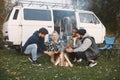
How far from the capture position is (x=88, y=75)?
1038cm

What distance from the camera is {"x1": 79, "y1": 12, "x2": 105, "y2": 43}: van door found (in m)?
18.8

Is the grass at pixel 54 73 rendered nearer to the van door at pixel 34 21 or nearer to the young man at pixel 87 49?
the young man at pixel 87 49


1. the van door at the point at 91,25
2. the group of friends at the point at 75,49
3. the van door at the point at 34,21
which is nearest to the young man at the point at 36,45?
the group of friends at the point at 75,49

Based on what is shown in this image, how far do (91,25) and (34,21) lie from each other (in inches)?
108

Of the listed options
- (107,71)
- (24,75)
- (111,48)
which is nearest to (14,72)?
(24,75)

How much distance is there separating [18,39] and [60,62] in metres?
5.28

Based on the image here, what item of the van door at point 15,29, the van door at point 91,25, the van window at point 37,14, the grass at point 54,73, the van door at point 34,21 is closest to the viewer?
the grass at point 54,73

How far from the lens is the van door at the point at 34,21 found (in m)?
17.5

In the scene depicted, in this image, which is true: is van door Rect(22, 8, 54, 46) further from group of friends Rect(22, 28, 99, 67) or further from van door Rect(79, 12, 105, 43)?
group of friends Rect(22, 28, 99, 67)

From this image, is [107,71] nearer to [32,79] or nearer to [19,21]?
[32,79]

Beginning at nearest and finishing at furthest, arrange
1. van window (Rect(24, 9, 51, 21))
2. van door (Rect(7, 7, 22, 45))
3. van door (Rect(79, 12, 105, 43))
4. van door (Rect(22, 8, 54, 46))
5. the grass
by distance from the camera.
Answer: the grass
van door (Rect(7, 7, 22, 45))
van door (Rect(22, 8, 54, 46))
van window (Rect(24, 9, 51, 21))
van door (Rect(79, 12, 105, 43))

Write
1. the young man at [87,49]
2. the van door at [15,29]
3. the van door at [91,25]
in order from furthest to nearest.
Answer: the van door at [91,25], the van door at [15,29], the young man at [87,49]

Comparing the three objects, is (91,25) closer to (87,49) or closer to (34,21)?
(34,21)

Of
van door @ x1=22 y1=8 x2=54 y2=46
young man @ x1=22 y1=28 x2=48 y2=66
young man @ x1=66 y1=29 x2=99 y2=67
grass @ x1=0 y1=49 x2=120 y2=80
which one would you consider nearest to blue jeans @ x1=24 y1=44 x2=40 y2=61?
young man @ x1=22 y1=28 x2=48 y2=66
